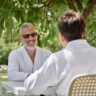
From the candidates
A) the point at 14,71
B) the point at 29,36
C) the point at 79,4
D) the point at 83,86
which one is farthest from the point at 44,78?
the point at 79,4

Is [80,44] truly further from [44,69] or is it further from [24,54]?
[24,54]

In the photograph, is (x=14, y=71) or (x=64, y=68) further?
(x=14, y=71)

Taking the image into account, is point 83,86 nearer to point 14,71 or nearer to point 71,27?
point 71,27

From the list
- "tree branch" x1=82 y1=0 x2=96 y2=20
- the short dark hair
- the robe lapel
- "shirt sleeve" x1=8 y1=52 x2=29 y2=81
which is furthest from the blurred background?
the short dark hair

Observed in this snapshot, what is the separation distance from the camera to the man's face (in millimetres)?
4132

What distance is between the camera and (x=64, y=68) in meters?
2.36

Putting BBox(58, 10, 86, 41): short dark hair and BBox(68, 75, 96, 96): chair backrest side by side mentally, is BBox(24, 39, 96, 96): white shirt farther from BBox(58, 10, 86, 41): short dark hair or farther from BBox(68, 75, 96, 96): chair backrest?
BBox(68, 75, 96, 96): chair backrest

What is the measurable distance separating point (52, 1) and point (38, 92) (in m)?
2.64

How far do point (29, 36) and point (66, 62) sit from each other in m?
1.82

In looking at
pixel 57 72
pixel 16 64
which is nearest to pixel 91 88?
pixel 57 72

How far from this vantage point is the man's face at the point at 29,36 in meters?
4.13

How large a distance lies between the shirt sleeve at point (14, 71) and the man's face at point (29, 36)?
0.76 feet

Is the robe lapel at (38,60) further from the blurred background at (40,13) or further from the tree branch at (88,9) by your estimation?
the tree branch at (88,9)

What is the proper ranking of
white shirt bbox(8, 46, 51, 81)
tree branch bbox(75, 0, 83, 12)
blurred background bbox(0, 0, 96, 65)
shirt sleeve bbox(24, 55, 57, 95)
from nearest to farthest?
shirt sleeve bbox(24, 55, 57, 95) → white shirt bbox(8, 46, 51, 81) → blurred background bbox(0, 0, 96, 65) → tree branch bbox(75, 0, 83, 12)
